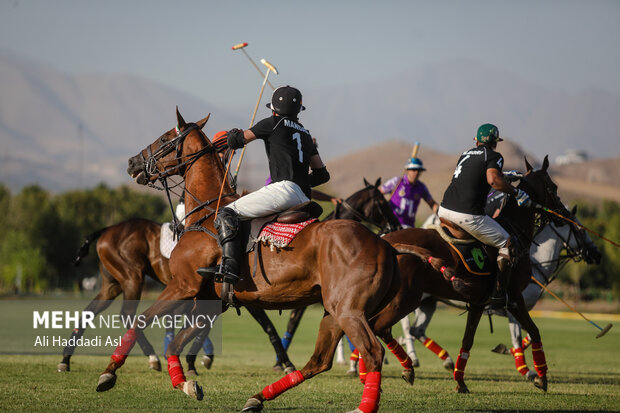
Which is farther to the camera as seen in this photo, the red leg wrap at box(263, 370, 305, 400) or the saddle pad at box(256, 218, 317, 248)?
the saddle pad at box(256, 218, 317, 248)

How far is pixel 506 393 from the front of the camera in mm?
10648

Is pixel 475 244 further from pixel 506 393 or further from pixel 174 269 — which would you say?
pixel 174 269

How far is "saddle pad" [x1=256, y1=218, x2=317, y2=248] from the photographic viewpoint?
7.88 meters

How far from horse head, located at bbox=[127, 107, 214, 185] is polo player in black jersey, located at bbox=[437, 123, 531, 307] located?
3284 millimetres

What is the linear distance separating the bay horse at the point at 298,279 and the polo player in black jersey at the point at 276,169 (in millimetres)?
309

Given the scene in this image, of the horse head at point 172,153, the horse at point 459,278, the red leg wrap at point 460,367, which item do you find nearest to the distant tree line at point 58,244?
the horse at point 459,278

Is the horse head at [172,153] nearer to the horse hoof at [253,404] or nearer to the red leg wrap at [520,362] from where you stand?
the horse hoof at [253,404]

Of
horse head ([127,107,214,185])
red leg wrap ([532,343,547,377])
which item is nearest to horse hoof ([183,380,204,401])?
horse head ([127,107,214,185])

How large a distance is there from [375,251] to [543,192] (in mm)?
5334

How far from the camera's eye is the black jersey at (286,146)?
8.29 m

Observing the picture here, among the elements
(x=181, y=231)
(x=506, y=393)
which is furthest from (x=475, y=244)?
(x=181, y=231)

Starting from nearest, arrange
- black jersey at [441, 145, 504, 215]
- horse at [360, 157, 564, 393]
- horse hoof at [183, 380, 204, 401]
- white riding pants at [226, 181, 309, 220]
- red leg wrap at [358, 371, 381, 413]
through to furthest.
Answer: red leg wrap at [358, 371, 381, 413] → horse hoof at [183, 380, 204, 401] → white riding pants at [226, 181, 309, 220] → horse at [360, 157, 564, 393] → black jersey at [441, 145, 504, 215]

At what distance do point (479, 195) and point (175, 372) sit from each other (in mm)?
4567

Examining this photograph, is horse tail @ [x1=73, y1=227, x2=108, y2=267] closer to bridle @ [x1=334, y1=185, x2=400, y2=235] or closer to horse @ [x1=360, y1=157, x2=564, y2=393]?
bridle @ [x1=334, y1=185, x2=400, y2=235]
